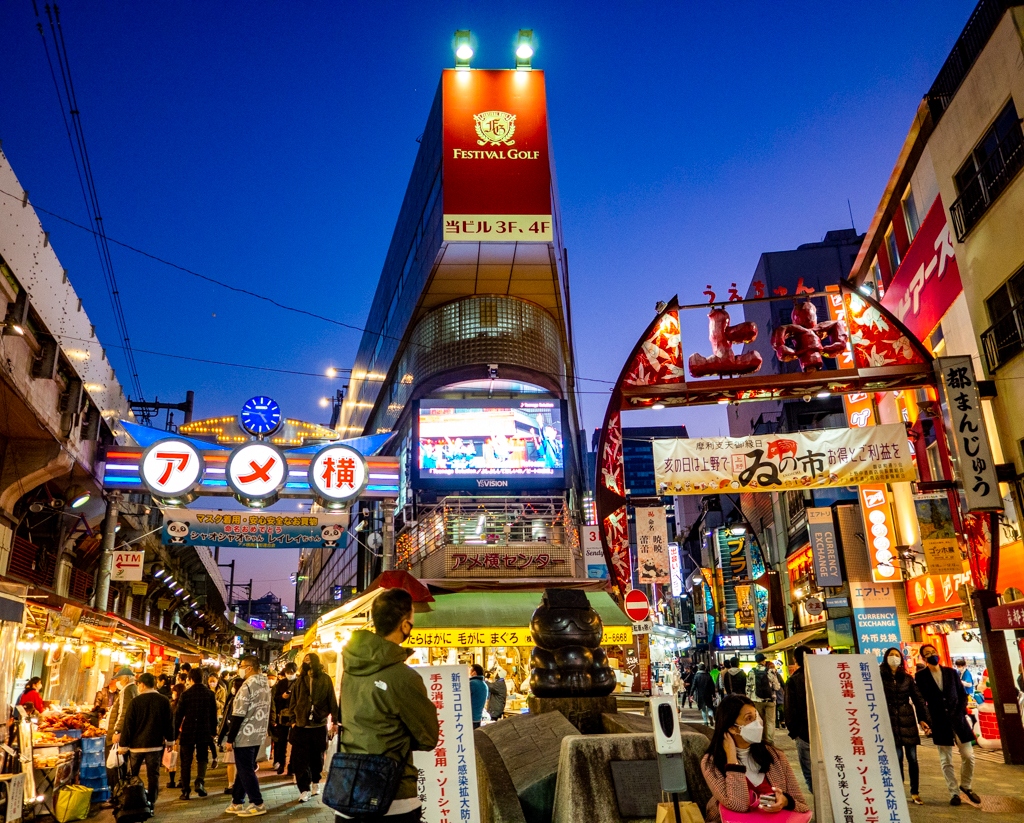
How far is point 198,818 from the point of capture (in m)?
9.29

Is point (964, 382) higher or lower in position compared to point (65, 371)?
lower

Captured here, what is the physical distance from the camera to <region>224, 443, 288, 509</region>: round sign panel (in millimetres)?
17359

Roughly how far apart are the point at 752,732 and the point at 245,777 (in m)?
6.72

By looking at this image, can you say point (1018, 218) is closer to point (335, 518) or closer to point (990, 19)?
point (990, 19)

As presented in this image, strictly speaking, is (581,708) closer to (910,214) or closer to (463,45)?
(910,214)

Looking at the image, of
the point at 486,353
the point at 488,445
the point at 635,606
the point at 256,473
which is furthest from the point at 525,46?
the point at 635,606

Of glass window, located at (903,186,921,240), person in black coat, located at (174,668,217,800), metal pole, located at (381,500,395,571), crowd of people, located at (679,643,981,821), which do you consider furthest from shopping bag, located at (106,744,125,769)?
glass window, located at (903,186,921,240)

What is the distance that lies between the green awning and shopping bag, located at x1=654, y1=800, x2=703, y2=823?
Answer: 10896 millimetres

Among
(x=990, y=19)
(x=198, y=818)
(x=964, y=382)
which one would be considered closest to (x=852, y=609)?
(x=964, y=382)

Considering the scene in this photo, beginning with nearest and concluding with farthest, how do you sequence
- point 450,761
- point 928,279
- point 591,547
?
point 450,761, point 928,279, point 591,547

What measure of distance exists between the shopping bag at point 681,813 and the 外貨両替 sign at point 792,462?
946 centimetres

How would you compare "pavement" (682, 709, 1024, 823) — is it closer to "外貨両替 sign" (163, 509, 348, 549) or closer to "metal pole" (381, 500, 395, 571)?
"外貨両替 sign" (163, 509, 348, 549)

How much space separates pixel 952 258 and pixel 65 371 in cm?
1872

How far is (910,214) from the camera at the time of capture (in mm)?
17609
